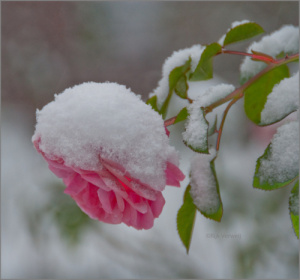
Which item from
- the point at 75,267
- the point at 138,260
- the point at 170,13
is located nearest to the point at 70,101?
the point at 138,260

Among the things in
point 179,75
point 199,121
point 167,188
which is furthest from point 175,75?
point 167,188

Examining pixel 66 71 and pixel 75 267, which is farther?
pixel 66 71

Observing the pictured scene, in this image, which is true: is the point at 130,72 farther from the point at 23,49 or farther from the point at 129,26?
the point at 23,49

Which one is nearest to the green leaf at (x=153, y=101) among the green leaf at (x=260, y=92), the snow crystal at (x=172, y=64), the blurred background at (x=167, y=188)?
the snow crystal at (x=172, y=64)

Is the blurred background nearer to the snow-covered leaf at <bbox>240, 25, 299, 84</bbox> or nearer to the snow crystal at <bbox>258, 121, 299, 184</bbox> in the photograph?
the snow-covered leaf at <bbox>240, 25, 299, 84</bbox>

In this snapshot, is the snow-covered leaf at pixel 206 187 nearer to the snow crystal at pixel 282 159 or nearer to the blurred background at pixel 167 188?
the snow crystal at pixel 282 159

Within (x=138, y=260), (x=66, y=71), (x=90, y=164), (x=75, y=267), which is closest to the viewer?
(x=90, y=164)

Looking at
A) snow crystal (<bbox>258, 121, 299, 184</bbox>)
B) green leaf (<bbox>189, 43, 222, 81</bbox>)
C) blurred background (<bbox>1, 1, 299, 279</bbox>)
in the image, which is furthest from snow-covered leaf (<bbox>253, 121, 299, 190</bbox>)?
blurred background (<bbox>1, 1, 299, 279</bbox>)
